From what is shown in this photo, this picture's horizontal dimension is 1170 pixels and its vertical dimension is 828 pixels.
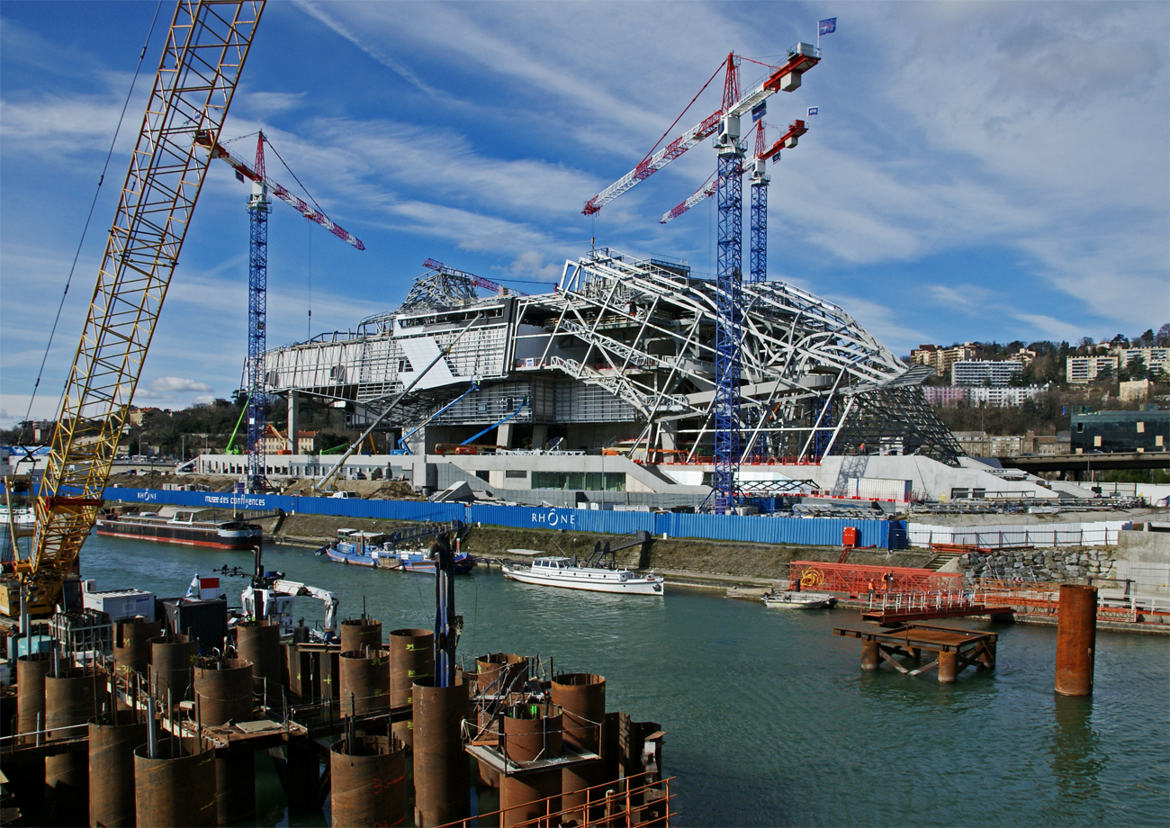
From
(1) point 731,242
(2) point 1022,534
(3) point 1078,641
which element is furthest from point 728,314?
(3) point 1078,641

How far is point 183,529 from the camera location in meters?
70.0

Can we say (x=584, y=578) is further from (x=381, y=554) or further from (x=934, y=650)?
(x=934, y=650)

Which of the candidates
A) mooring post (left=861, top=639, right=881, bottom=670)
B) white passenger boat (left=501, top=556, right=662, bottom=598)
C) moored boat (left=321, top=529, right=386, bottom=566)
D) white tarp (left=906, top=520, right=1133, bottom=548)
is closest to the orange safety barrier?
white tarp (left=906, top=520, right=1133, bottom=548)

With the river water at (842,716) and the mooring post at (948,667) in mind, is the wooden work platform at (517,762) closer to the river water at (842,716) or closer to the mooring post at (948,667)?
the river water at (842,716)

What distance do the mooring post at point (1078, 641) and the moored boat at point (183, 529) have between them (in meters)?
50.4

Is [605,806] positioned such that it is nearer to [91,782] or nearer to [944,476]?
[91,782]

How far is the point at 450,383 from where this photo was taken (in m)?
88.8

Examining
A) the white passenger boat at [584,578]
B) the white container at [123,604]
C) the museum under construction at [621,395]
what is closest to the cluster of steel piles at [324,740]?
the white container at [123,604]


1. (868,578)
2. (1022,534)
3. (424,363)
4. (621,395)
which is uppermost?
(424,363)

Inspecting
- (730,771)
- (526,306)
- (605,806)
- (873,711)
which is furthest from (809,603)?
(526,306)

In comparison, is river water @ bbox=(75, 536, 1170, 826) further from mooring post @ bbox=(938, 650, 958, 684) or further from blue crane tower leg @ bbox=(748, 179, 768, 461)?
blue crane tower leg @ bbox=(748, 179, 768, 461)

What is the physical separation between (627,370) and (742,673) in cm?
5174

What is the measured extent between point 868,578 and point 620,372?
39.9 m

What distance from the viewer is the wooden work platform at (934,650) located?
2795 centimetres
